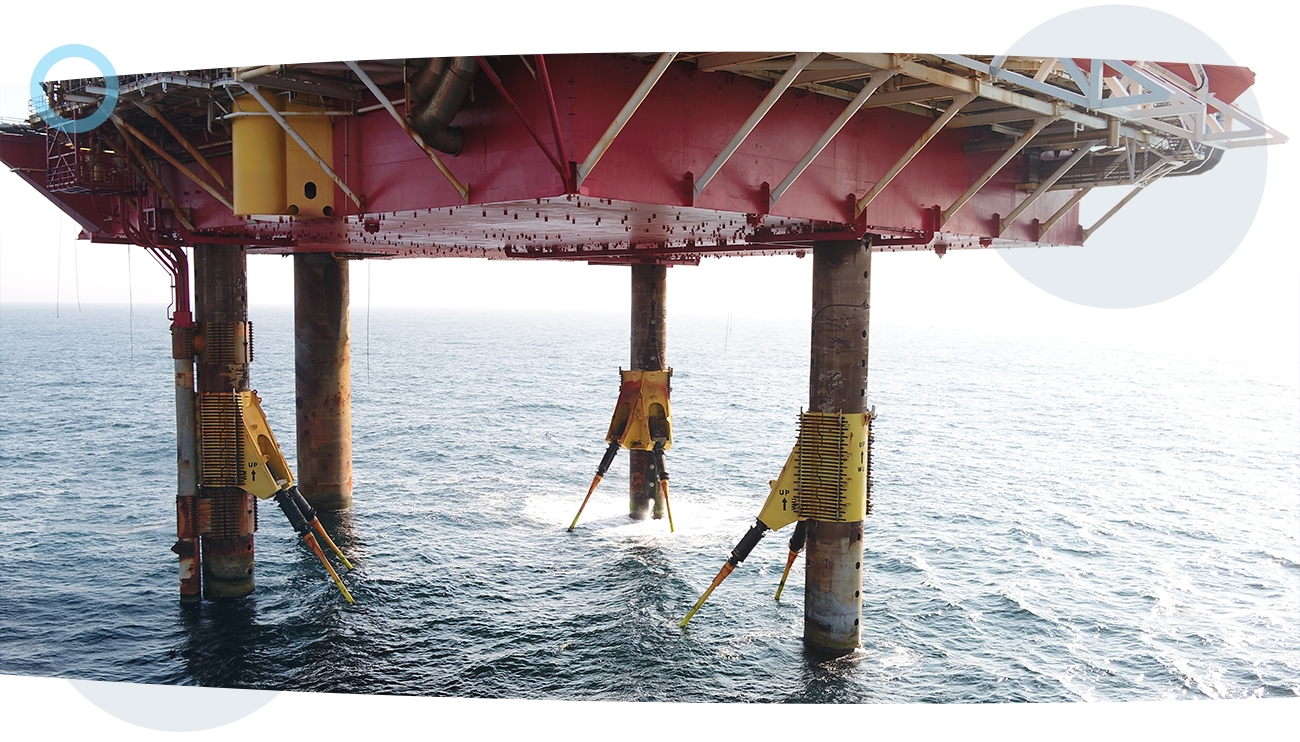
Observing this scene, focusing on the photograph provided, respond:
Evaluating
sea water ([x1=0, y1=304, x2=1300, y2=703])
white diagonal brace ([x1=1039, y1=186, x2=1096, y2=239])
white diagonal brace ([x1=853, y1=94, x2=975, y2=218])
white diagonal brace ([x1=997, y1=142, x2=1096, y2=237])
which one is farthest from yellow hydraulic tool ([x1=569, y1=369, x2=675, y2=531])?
white diagonal brace ([x1=853, y1=94, x2=975, y2=218])

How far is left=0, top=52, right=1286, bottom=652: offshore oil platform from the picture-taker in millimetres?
12664

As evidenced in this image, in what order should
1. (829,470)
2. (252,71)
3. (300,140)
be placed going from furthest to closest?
A: (829,470) < (300,140) < (252,71)

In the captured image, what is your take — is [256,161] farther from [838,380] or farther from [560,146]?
[838,380]

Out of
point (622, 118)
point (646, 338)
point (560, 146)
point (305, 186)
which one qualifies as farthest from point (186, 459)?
point (622, 118)

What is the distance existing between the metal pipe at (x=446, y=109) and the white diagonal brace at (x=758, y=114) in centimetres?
367

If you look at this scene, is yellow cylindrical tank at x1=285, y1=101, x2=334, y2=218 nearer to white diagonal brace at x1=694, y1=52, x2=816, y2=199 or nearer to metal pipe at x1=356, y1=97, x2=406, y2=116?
metal pipe at x1=356, y1=97, x2=406, y2=116

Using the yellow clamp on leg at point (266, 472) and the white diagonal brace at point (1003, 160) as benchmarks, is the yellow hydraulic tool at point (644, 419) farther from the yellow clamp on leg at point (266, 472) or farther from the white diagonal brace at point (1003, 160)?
the white diagonal brace at point (1003, 160)

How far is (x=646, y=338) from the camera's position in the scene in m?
30.5

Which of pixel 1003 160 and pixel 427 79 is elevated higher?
pixel 427 79

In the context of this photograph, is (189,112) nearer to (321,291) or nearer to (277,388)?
(321,291)

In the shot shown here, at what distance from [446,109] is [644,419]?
18.2m

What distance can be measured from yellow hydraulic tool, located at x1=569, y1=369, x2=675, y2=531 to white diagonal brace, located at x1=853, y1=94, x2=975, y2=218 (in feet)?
46.6

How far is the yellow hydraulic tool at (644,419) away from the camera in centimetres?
2956

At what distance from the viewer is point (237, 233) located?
2258cm
